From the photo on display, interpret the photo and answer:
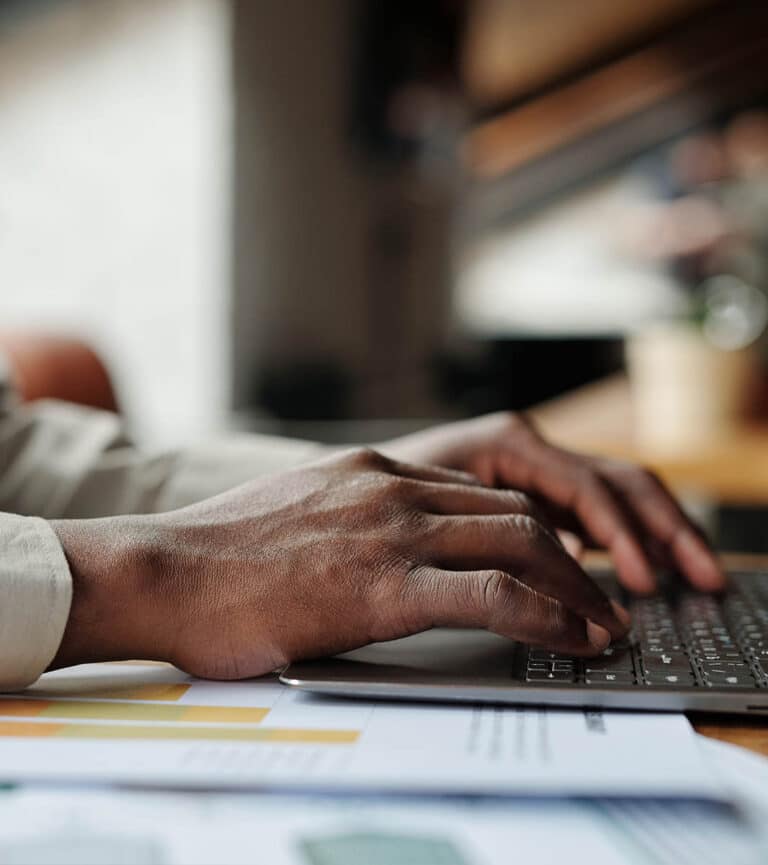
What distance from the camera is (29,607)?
463mm

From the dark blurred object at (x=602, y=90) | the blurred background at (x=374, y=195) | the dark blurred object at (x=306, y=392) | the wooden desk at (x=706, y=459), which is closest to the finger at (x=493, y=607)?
the wooden desk at (x=706, y=459)

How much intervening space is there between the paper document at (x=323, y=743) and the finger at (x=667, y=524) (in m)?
0.33

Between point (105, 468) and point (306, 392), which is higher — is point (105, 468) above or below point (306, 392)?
above

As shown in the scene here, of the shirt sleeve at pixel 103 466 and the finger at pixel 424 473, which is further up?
the finger at pixel 424 473

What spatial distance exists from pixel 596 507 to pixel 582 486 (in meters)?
0.02

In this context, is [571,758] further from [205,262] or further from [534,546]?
[205,262]

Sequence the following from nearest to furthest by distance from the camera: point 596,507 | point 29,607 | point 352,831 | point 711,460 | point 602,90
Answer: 1. point 352,831
2. point 29,607
3. point 596,507
4. point 711,460
5. point 602,90

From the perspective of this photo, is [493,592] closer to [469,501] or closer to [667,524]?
[469,501]

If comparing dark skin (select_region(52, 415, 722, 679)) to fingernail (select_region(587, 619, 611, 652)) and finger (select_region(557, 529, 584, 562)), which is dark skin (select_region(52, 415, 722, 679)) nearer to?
fingernail (select_region(587, 619, 611, 652))

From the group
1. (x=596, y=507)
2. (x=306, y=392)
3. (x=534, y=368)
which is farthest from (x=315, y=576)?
(x=306, y=392)

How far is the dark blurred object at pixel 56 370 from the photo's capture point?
141 centimetres

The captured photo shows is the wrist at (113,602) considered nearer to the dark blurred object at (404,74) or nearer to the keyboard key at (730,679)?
the keyboard key at (730,679)

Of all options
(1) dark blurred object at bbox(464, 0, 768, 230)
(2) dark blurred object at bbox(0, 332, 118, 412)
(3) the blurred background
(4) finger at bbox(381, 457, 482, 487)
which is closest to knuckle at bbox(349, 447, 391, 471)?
(4) finger at bbox(381, 457, 482, 487)

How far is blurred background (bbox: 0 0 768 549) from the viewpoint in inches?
118
